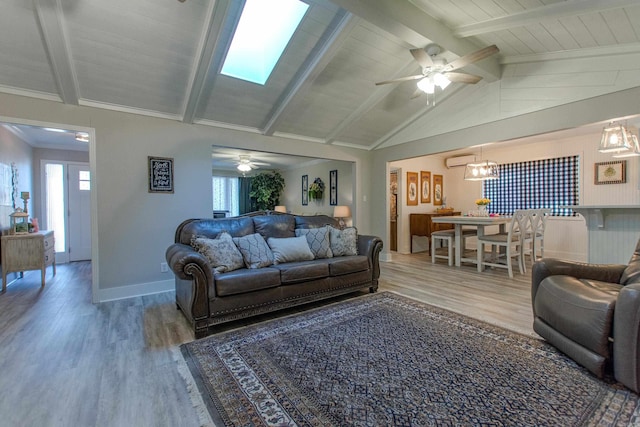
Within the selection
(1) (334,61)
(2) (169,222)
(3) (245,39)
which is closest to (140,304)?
(2) (169,222)

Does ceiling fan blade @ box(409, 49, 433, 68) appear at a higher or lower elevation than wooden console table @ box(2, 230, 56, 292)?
higher

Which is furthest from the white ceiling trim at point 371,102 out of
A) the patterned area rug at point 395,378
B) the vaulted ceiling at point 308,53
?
the patterned area rug at point 395,378

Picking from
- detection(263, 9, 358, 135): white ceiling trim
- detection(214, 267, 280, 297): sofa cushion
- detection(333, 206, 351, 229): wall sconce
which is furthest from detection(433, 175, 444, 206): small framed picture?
detection(214, 267, 280, 297): sofa cushion

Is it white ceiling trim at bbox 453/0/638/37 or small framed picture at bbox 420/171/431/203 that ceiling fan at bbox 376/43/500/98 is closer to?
white ceiling trim at bbox 453/0/638/37

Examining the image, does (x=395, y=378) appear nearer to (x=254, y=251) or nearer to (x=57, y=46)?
(x=254, y=251)

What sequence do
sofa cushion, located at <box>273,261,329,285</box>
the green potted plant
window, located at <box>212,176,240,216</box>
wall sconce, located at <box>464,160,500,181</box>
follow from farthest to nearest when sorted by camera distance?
window, located at <box>212,176,240,216</box> < the green potted plant < wall sconce, located at <box>464,160,500,181</box> < sofa cushion, located at <box>273,261,329,285</box>

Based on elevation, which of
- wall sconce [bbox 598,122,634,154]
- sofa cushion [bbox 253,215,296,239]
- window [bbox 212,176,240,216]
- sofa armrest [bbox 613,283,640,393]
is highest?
wall sconce [bbox 598,122,634,154]

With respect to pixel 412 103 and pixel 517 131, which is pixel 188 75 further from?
pixel 517 131

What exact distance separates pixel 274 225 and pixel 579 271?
9.27 ft

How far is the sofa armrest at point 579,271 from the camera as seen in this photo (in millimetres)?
2203

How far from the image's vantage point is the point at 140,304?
A: 3.27 metres

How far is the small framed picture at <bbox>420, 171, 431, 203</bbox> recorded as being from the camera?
7.01 meters

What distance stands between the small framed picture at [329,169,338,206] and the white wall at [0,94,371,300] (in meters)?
3.15

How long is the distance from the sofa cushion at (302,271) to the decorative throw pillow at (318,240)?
11.0 inches
